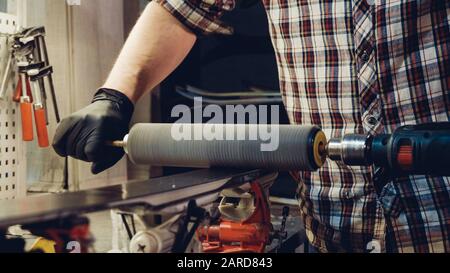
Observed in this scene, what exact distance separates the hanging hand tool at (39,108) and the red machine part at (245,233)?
1.24 ft

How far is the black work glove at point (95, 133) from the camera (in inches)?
26.1

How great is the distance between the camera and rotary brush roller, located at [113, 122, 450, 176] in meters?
0.46

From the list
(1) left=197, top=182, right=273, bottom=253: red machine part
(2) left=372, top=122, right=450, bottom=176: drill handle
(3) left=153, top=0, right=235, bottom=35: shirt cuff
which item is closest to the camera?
(2) left=372, top=122, right=450, bottom=176: drill handle

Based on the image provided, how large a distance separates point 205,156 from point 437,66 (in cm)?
30

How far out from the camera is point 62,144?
0.69 m

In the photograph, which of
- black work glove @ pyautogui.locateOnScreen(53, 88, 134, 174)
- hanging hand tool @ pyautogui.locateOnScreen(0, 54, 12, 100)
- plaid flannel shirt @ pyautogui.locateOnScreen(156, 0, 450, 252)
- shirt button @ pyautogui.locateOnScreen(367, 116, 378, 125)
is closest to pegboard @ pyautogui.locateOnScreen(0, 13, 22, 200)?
hanging hand tool @ pyautogui.locateOnScreen(0, 54, 12, 100)

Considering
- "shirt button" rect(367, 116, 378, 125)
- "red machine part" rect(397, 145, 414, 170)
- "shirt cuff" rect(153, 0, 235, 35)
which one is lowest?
"red machine part" rect(397, 145, 414, 170)

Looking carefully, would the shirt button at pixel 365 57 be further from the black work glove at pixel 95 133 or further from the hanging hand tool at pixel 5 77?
the hanging hand tool at pixel 5 77

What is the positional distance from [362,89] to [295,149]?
20 centimetres

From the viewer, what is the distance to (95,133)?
66cm

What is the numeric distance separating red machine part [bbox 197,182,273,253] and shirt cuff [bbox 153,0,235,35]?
259mm

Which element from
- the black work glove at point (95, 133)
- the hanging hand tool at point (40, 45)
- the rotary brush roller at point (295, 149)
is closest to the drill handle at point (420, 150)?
the rotary brush roller at point (295, 149)

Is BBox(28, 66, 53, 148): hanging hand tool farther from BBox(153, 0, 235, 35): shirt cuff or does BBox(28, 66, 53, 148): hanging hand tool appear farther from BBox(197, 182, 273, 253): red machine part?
BBox(197, 182, 273, 253): red machine part

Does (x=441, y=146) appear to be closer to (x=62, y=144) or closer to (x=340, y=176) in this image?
(x=340, y=176)
